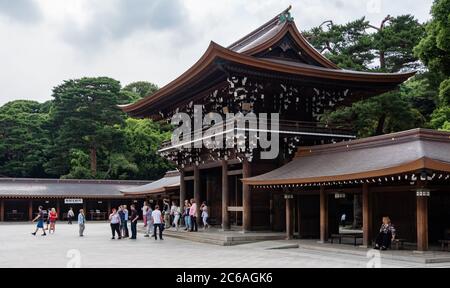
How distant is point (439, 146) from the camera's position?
62.4 feet

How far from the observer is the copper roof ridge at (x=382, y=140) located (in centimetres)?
1942

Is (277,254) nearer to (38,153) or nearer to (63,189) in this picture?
(63,189)

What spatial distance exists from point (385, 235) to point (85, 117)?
50586 mm

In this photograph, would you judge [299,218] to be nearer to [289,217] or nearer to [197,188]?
[289,217]

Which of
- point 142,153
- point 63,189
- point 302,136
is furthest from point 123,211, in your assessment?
point 142,153

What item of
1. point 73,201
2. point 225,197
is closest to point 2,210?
point 73,201

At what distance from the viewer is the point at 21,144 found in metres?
65.8

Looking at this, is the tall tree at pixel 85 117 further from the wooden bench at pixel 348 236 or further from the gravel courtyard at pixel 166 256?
the wooden bench at pixel 348 236

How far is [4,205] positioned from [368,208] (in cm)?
4235

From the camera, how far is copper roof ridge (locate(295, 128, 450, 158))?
19422mm

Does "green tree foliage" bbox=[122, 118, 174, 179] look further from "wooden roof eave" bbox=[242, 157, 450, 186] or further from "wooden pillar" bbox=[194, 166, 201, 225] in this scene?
"wooden roof eave" bbox=[242, 157, 450, 186]

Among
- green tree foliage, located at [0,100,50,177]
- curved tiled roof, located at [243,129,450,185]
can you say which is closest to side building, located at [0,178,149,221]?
green tree foliage, located at [0,100,50,177]

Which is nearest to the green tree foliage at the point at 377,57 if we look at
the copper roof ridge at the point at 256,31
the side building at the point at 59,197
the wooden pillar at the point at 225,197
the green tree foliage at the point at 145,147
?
the copper roof ridge at the point at 256,31

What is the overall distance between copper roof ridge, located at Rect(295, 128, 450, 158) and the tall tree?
136 feet
